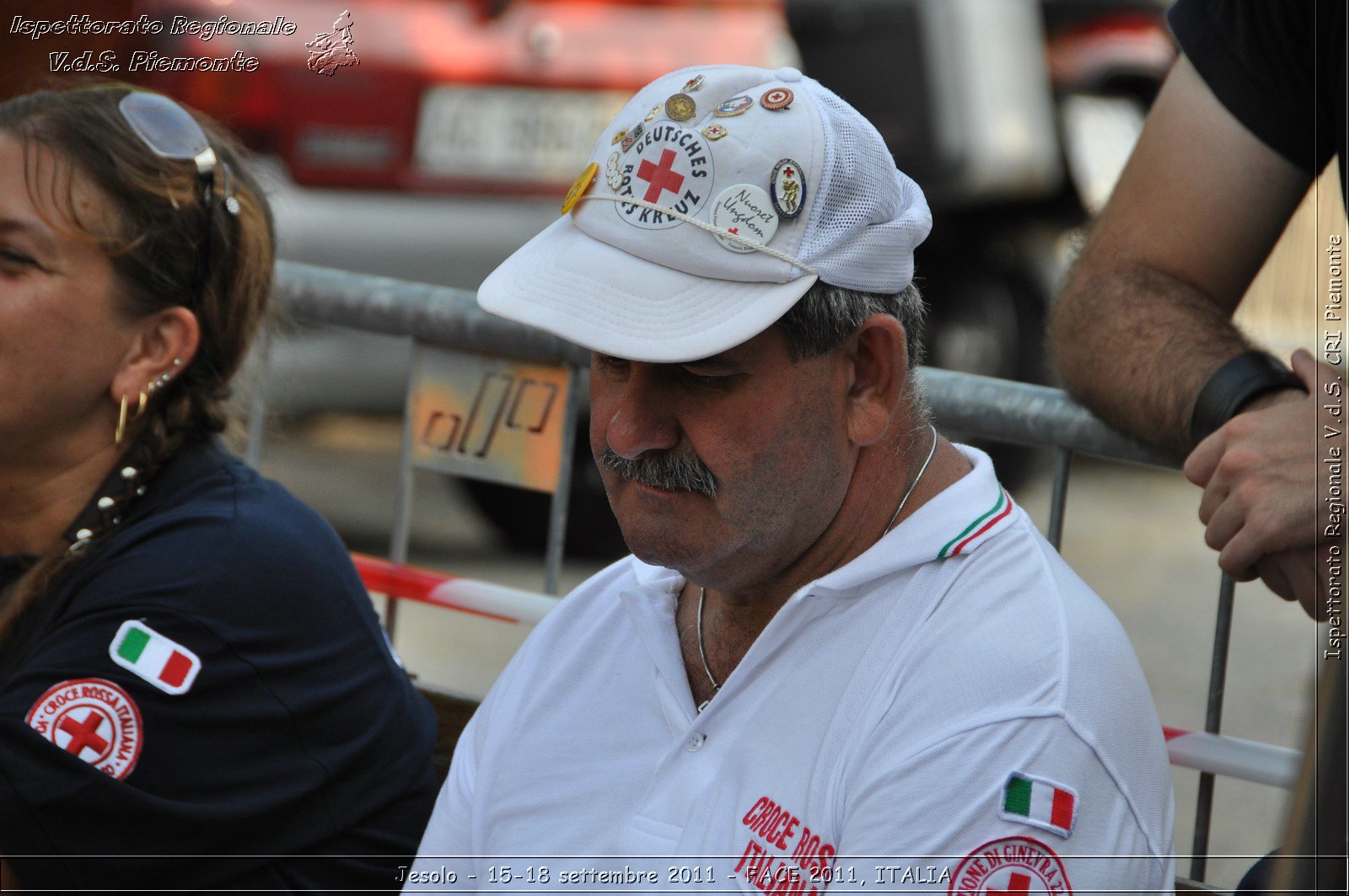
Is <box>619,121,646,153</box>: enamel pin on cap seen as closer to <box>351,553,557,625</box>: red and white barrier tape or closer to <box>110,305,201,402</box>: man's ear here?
<box>110,305,201,402</box>: man's ear

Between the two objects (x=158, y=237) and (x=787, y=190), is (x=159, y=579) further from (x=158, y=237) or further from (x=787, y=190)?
(x=787, y=190)

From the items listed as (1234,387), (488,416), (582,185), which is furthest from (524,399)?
(1234,387)

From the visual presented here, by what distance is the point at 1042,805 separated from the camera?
1.53 meters

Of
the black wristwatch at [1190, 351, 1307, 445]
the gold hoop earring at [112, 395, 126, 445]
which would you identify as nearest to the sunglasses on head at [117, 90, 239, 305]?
the gold hoop earring at [112, 395, 126, 445]

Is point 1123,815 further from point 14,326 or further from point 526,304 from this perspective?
point 14,326

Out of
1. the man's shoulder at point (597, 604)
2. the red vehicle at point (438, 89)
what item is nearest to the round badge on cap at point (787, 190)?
the man's shoulder at point (597, 604)

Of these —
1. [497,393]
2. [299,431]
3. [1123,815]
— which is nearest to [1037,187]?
[299,431]

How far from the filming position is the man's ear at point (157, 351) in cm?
248

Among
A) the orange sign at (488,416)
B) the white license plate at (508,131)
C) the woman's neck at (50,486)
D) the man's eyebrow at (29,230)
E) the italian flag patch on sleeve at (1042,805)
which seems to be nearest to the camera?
the italian flag patch on sleeve at (1042,805)

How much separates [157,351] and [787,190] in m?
1.28

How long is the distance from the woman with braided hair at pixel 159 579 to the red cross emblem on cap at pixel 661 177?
90 centimetres

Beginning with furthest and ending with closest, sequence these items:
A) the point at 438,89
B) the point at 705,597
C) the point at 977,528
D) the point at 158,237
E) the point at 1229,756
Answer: the point at 438,89 → the point at 158,237 → the point at 1229,756 → the point at 705,597 → the point at 977,528

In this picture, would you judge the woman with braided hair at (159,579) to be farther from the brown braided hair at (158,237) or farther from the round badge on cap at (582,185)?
the round badge on cap at (582,185)

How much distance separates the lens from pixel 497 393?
9.58 feet
